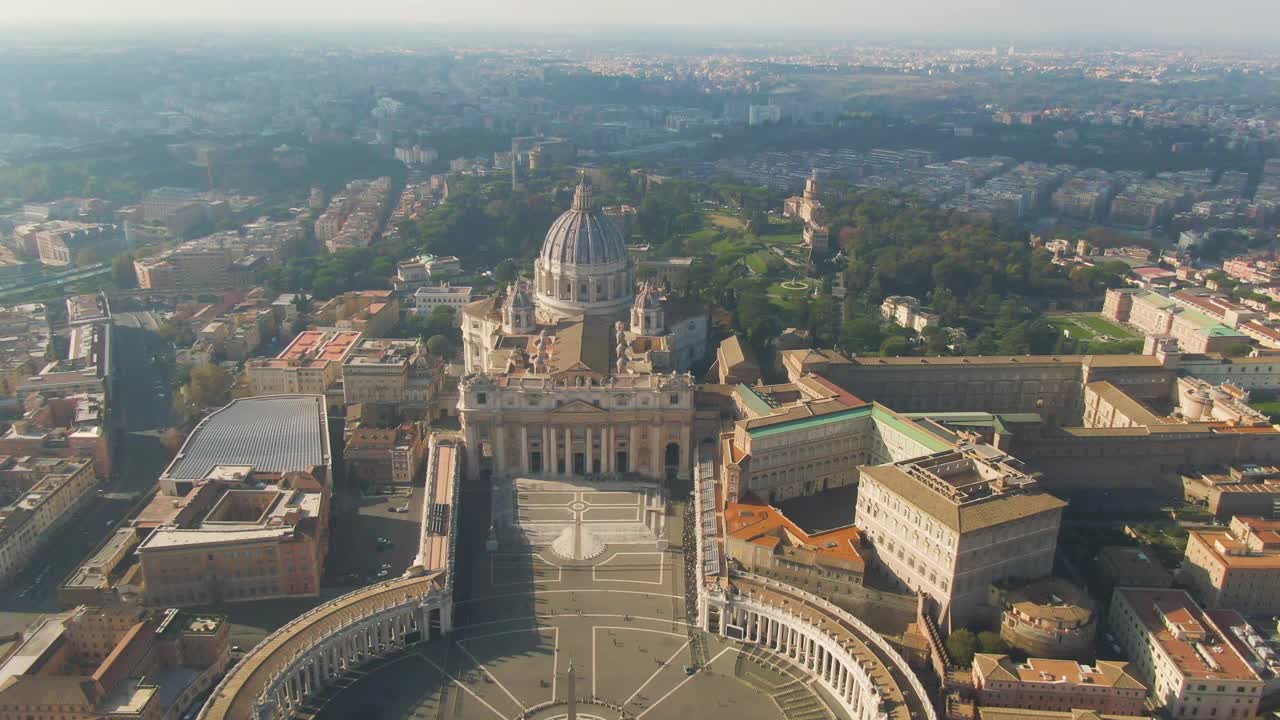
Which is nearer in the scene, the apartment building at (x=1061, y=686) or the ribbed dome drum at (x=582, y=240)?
the apartment building at (x=1061, y=686)

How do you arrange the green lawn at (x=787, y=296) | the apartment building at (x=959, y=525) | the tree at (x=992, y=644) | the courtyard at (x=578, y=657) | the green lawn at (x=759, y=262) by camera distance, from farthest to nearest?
1. the green lawn at (x=759, y=262)
2. the green lawn at (x=787, y=296)
3. the apartment building at (x=959, y=525)
4. the tree at (x=992, y=644)
5. the courtyard at (x=578, y=657)

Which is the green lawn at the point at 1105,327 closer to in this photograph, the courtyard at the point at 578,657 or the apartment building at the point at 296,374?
the courtyard at the point at 578,657

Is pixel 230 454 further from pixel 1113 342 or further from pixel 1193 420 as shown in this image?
pixel 1113 342

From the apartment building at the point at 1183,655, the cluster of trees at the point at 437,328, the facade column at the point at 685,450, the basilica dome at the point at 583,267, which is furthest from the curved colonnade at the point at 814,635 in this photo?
the cluster of trees at the point at 437,328

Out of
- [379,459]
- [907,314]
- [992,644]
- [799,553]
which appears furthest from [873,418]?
[907,314]

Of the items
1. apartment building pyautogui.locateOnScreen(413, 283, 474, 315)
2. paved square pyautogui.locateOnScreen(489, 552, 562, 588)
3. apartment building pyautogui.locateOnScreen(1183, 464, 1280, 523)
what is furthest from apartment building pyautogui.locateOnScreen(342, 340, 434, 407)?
apartment building pyautogui.locateOnScreen(1183, 464, 1280, 523)

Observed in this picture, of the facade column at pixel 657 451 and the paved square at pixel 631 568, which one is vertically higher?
the facade column at pixel 657 451
